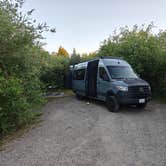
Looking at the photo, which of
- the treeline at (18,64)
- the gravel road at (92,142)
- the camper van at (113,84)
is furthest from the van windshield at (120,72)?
the treeline at (18,64)

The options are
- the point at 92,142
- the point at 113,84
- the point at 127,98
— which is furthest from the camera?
the point at 113,84

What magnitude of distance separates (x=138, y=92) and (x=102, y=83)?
1892 millimetres

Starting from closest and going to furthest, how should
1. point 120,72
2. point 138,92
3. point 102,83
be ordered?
point 138,92 → point 120,72 → point 102,83

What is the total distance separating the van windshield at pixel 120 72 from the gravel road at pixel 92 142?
2010 mm

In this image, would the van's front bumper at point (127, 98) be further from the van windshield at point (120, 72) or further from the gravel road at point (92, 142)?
the van windshield at point (120, 72)

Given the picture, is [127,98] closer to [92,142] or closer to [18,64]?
[92,142]

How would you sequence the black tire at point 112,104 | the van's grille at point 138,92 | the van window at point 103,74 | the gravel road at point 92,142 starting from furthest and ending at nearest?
the van window at point 103,74 < the black tire at point 112,104 < the van's grille at point 138,92 < the gravel road at point 92,142

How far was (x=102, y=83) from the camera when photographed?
372 inches

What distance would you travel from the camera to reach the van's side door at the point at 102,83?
358 inches

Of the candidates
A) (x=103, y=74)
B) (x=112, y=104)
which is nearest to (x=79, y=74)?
(x=103, y=74)

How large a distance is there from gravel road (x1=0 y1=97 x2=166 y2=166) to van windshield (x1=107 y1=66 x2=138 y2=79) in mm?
2010

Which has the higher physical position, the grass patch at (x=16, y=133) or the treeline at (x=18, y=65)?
the treeline at (x=18, y=65)

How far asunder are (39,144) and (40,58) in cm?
418

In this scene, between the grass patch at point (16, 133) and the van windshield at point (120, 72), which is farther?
the van windshield at point (120, 72)
